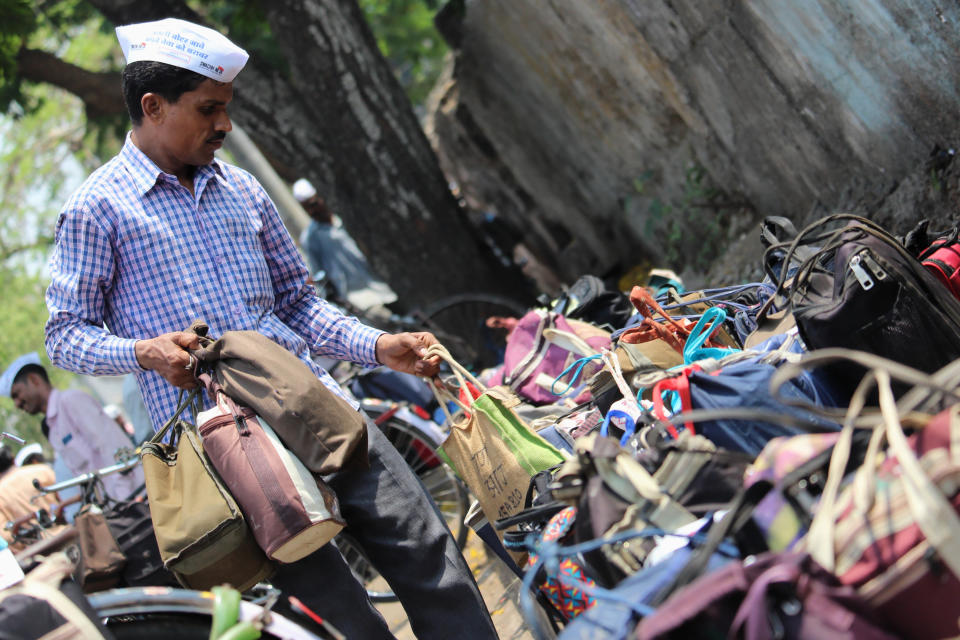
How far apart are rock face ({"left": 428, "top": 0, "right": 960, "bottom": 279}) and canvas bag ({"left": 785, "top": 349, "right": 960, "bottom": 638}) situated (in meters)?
2.73

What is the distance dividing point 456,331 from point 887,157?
394 cm

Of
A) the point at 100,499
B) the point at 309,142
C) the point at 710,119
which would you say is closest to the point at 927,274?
the point at 710,119

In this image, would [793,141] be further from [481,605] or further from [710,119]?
[481,605]

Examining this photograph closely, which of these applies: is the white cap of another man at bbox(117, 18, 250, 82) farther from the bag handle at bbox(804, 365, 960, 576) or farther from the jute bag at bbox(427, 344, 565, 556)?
the bag handle at bbox(804, 365, 960, 576)

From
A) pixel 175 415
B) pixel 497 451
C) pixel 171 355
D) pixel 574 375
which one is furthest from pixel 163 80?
pixel 574 375

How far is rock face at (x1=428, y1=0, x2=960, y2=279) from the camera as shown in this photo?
13.5ft

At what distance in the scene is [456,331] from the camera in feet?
24.7

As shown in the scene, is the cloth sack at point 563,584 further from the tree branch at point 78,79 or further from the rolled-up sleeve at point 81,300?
the tree branch at point 78,79

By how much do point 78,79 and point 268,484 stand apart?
7860mm

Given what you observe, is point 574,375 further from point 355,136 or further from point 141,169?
point 355,136

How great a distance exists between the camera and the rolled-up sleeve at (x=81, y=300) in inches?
99.0

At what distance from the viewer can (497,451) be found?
2805 mm

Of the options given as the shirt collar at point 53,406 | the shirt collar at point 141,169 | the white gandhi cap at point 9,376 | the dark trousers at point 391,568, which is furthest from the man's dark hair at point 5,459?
the dark trousers at point 391,568

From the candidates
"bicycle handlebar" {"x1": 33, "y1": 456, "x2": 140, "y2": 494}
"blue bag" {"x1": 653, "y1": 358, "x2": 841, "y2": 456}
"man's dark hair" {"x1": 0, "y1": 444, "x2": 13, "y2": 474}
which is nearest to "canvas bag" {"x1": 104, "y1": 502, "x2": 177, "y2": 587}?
"bicycle handlebar" {"x1": 33, "y1": 456, "x2": 140, "y2": 494}
